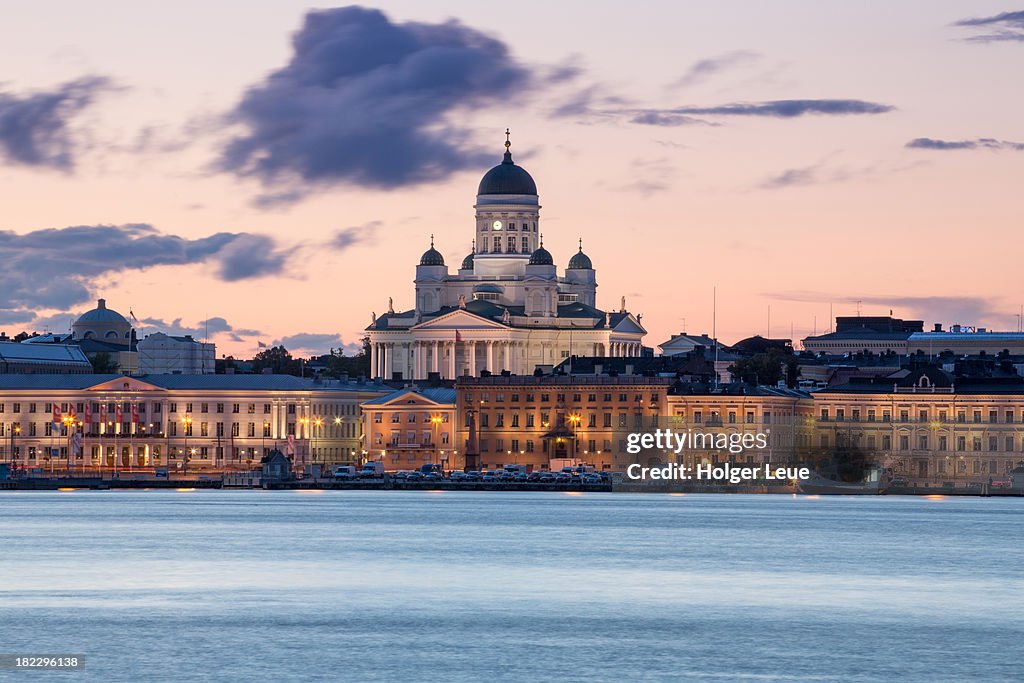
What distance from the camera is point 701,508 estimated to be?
4781 inches

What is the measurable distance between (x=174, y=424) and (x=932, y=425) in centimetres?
4884

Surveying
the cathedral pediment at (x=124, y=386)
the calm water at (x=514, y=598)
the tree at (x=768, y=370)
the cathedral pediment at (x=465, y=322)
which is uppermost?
the cathedral pediment at (x=465, y=322)

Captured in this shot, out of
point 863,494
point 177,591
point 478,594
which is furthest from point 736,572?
point 863,494

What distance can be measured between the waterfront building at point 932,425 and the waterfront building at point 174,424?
109 ft

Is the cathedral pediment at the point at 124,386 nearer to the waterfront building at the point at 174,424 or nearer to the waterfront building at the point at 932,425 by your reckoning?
the waterfront building at the point at 174,424

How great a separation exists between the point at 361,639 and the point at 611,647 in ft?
16.5

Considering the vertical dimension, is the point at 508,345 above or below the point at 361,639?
above

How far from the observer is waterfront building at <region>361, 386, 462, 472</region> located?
533 feet

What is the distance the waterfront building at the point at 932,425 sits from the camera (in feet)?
484

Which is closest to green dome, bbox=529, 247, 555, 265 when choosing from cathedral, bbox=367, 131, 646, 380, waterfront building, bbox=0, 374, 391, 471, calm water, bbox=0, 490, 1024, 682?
cathedral, bbox=367, 131, 646, 380

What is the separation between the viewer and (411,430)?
164 meters

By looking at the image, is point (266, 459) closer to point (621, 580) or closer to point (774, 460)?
point (774, 460)

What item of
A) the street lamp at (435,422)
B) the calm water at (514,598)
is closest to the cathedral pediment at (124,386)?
the street lamp at (435,422)

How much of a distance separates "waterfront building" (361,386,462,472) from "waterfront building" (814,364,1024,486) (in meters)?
23.3
